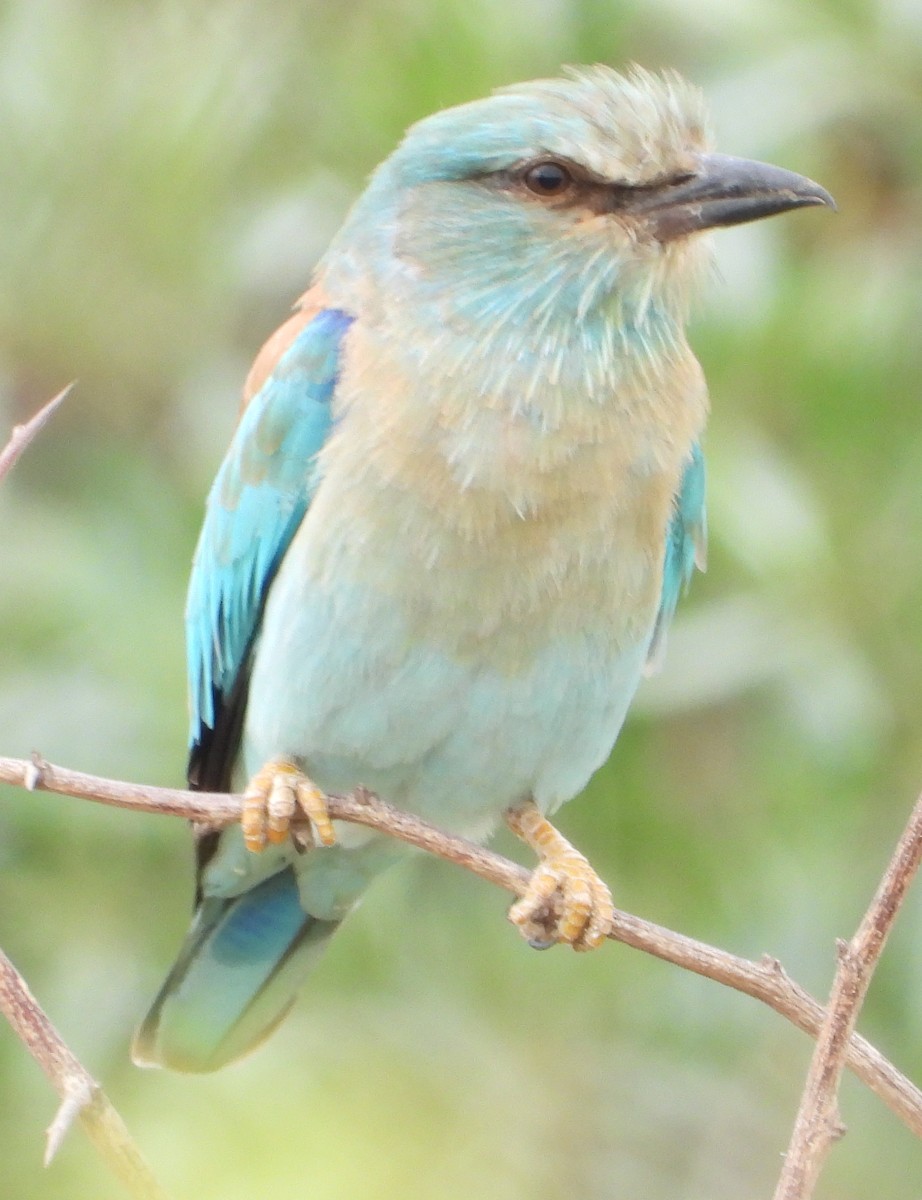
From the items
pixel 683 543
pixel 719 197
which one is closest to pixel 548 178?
pixel 719 197

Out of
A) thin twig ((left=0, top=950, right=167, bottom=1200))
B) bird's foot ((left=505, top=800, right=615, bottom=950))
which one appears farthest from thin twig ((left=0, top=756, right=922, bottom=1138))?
bird's foot ((left=505, top=800, right=615, bottom=950))

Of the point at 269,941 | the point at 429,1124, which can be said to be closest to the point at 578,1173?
the point at 269,941

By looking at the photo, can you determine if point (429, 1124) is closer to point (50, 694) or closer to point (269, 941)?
point (269, 941)

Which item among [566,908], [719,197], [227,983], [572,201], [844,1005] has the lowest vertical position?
[227,983]

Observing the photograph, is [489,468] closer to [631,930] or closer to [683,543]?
[683,543]

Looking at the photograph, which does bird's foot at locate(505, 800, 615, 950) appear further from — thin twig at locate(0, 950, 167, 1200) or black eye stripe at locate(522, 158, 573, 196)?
thin twig at locate(0, 950, 167, 1200)
